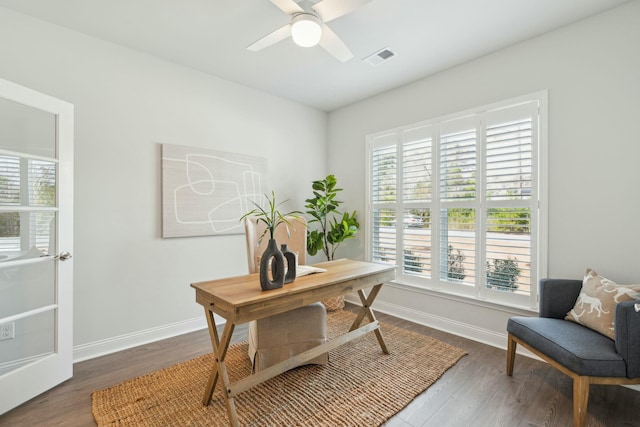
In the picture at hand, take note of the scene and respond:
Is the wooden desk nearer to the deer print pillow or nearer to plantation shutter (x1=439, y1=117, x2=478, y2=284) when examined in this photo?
plantation shutter (x1=439, y1=117, x2=478, y2=284)

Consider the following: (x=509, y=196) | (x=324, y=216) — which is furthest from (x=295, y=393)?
(x=509, y=196)

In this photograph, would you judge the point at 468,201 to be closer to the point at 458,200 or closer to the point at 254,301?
the point at 458,200

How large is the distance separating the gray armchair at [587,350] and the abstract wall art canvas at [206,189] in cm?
296

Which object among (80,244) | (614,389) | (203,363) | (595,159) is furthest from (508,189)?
(80,244)

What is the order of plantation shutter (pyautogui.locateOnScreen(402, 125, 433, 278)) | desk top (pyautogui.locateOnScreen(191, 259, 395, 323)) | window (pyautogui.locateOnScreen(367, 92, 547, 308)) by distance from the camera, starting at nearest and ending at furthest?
desk top (pyautogui.locateOnScreen(191, 259, 395, 323)) < window (pyautogui.locateOnScreen(367, 92, 547, 308)) < plantation shutter (pyautogui.locateOnScreen(402, 125, 433, 278))

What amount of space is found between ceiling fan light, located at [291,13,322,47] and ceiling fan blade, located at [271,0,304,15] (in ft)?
0.11

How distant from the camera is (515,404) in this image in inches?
74.9

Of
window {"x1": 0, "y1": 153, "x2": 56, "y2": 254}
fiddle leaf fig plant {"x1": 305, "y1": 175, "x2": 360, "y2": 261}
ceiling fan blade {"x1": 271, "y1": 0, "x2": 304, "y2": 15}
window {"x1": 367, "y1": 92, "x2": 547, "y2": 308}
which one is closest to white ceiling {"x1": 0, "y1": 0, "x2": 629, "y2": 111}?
ceiling fan blade {"x1": 271, "y1": 0, "x2": 304, "y2": 15}

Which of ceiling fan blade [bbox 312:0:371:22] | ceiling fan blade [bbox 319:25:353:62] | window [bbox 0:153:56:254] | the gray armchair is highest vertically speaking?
ceiling fan blade [bbox 312:0:371:22]

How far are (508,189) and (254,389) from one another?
2.74 m

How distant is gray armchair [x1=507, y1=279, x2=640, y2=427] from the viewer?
5.27 feet

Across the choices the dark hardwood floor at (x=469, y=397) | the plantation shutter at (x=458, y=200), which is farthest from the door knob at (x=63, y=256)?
the plantation shutter at (x=458, y=200)

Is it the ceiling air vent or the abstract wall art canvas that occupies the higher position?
the ceiling air vent

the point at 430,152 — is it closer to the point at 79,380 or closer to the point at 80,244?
the point at 80,244
